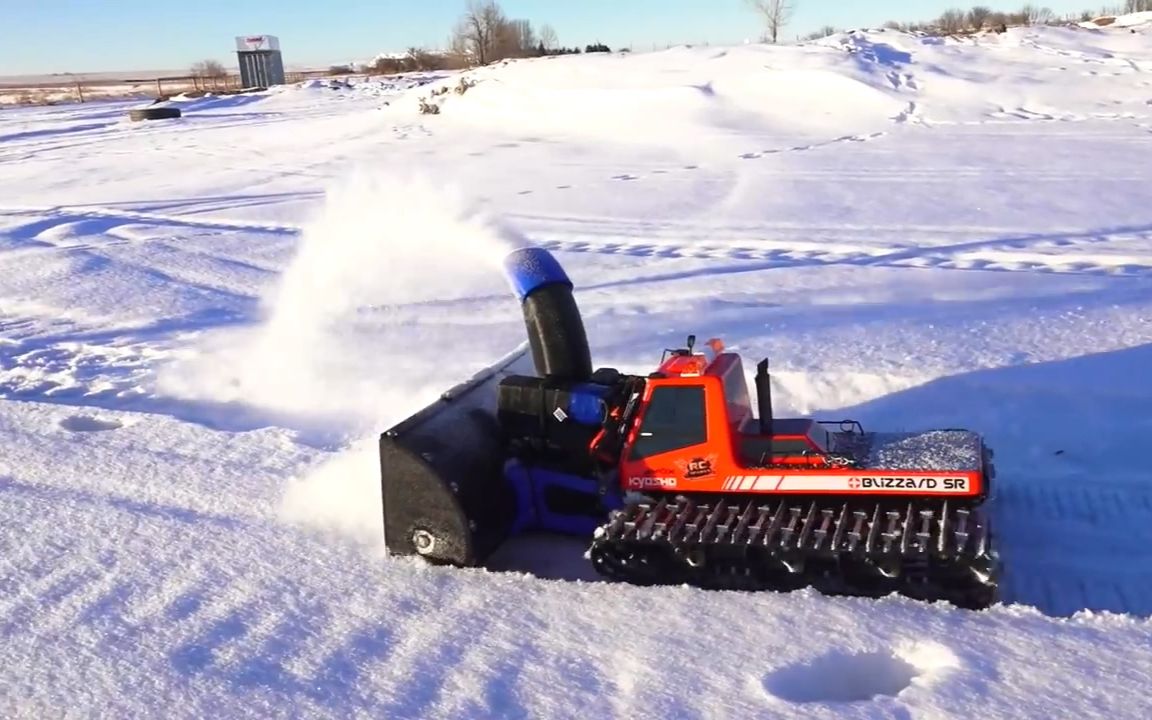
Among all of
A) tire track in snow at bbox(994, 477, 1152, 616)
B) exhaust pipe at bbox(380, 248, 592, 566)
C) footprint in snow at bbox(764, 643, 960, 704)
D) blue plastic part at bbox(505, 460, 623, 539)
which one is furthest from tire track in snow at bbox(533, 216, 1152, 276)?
footprint in snow at bbox(764, 643, 960, 704)

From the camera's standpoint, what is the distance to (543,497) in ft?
19.7

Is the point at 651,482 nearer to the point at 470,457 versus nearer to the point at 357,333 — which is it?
the point at 470,457

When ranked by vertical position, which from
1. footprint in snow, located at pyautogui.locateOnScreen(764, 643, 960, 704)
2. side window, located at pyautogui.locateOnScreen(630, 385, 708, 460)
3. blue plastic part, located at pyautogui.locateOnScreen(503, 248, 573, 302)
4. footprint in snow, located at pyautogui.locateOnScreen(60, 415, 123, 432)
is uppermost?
blue plastic part, located at pyautogui.locateOnScreen(503, 248, 573, 302)

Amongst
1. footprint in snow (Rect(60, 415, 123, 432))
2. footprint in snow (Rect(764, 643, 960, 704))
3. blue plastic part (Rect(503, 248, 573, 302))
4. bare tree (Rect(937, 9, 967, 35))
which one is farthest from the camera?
bare tree (Rect(937, 9, 967, 35))

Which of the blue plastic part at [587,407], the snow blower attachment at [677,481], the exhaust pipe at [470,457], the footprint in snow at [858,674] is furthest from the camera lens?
the blue plastic part at [587,407]

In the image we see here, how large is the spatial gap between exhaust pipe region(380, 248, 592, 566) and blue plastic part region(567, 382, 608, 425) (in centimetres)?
27

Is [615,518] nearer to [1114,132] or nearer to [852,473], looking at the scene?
[852,473]

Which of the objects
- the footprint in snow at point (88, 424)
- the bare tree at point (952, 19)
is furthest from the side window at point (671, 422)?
the bare tree at point (952, 19)

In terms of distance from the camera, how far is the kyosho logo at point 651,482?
221 inches

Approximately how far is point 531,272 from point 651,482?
1.42 m

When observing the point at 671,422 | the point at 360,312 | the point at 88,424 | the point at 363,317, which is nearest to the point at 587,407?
the point at 671,422

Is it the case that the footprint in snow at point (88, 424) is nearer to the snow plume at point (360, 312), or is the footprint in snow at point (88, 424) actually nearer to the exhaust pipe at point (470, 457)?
the snow plume at point (360, 312)

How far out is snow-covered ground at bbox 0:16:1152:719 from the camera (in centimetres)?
448

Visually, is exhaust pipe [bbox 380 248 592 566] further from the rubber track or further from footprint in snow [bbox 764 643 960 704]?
footprint in snow [bbox 764 643 960 704]
